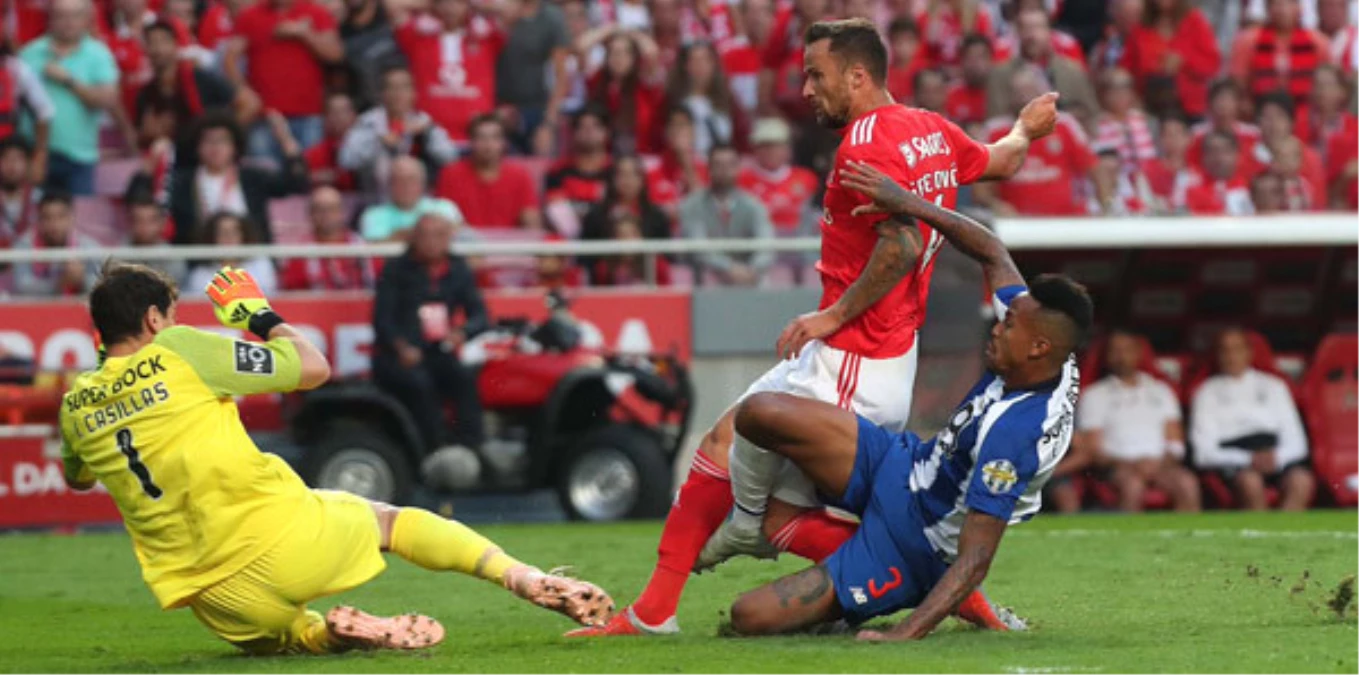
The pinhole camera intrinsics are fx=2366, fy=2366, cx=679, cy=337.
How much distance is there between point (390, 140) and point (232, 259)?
2.03 meters

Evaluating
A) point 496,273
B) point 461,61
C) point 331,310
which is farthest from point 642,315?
point 461,61

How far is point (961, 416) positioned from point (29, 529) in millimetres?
8503

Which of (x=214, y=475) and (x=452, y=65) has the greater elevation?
(x=452, y=65)

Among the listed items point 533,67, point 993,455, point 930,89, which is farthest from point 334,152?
point 993,455

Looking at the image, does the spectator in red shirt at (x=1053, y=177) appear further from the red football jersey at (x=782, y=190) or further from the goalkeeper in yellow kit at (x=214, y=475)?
the goalkeeper in yellow kit at (x=214, y=475)

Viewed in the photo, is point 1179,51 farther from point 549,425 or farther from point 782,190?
point 549,425

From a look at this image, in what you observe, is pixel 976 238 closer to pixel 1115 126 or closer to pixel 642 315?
pixel 642 315

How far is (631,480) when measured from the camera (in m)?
14.4

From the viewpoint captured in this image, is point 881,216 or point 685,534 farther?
point 685,534

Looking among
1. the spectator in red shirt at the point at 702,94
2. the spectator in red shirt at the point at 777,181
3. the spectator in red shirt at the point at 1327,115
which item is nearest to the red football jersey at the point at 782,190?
the spectator in red shirt at the point at 777,181

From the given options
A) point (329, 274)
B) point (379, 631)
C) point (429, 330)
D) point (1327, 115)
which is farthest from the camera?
point (1327, 115)

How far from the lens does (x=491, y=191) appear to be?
16.1 meters

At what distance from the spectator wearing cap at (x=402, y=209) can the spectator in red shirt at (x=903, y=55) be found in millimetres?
3634

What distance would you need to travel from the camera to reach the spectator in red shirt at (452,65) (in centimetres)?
1698
